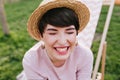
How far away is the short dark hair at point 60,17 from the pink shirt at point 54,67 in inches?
13.0

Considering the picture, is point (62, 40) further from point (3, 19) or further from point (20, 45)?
point (3, 19)

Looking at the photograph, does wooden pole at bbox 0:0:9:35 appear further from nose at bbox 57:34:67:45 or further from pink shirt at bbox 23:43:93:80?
nose at bbox 57:34:67:45

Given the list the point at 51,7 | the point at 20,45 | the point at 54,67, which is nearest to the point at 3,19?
the point at 20,45

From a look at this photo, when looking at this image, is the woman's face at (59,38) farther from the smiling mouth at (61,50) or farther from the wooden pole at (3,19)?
the wooden pole at (3,19)

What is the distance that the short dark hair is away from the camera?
1882 mm

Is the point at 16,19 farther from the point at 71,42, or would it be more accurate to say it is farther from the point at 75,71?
the point at 71,42

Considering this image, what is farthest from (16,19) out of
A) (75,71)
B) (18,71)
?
(75,71)

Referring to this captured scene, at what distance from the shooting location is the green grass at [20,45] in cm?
362

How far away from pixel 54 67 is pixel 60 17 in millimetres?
511

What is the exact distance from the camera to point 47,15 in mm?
1934

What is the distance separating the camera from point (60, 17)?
6.14 ft

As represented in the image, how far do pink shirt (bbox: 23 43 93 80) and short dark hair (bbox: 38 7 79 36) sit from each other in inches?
13.0

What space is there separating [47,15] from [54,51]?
235mm

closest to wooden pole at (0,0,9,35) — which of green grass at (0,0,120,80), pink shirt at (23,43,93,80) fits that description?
green grass at (0,0,120,80)
